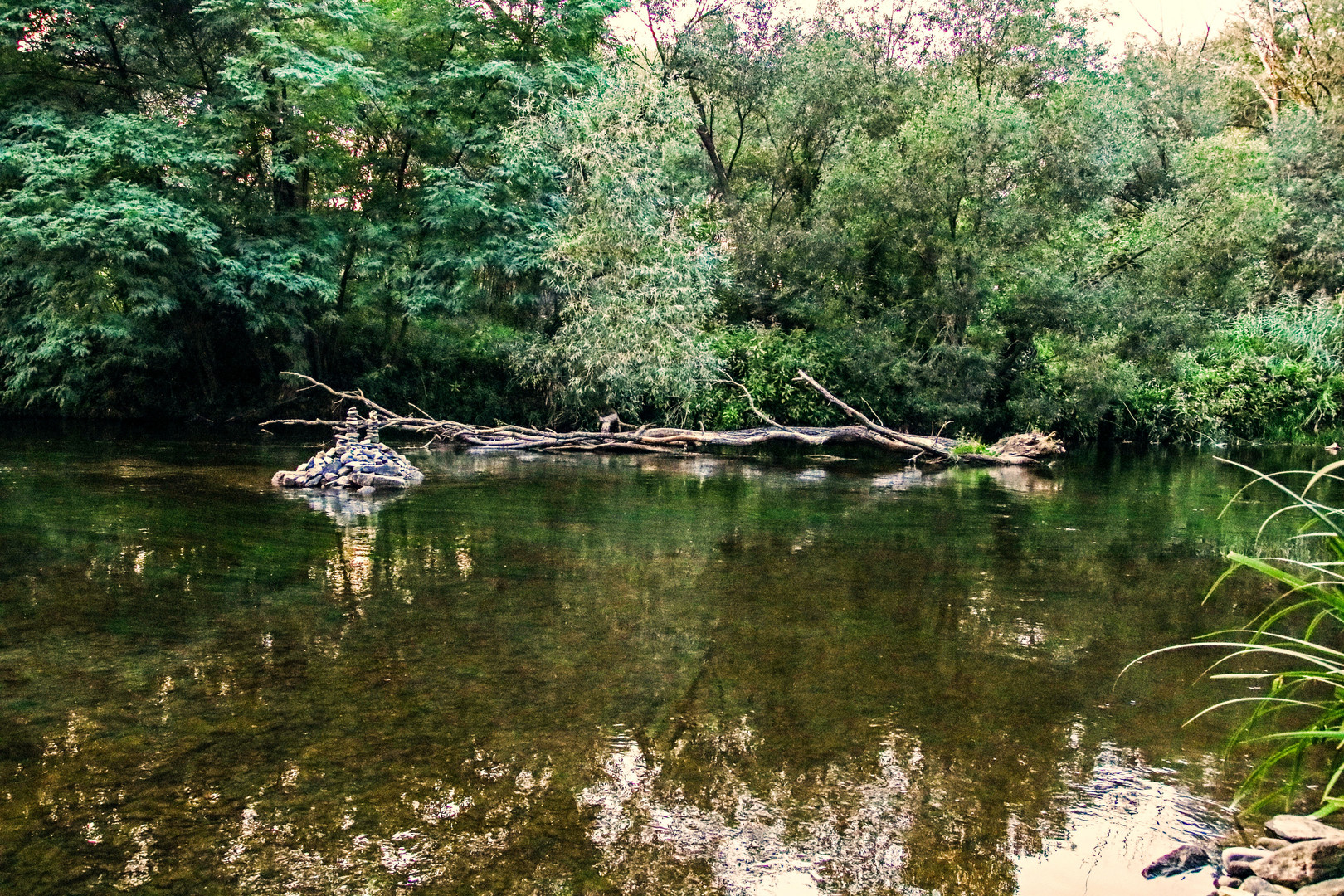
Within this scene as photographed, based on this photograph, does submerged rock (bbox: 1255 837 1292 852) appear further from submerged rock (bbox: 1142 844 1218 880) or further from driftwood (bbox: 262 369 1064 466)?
driftwood (bbox: 262 369 1064 466)

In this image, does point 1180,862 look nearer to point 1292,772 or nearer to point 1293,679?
point 1292,772

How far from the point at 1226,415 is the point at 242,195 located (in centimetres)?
2526

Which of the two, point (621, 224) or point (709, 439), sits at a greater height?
point (621, 224)

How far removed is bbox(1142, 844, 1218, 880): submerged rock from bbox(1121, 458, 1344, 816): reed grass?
0.26m

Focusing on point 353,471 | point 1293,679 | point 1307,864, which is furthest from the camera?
point 353,471

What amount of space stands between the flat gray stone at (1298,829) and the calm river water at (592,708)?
0.28 meters

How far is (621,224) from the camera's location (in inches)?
821

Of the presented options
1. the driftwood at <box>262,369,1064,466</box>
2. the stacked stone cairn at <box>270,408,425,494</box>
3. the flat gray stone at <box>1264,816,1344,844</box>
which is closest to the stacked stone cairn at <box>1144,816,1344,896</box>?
the flat gray stone at <box>1264,816,1344,844</box>

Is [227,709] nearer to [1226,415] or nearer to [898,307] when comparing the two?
[898,307]

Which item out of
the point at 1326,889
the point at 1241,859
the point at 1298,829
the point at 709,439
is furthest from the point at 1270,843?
the point at 709,439

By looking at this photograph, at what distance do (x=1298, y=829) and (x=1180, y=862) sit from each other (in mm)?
457

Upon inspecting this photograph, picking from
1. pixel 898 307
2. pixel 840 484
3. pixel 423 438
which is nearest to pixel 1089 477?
pixel 840 484

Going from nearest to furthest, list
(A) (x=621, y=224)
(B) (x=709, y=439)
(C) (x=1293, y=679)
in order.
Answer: (C) (x=1293, y=679) → (B) (x=709, y=439) → (A) (x=621, y=224)

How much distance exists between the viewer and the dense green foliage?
822 inches
